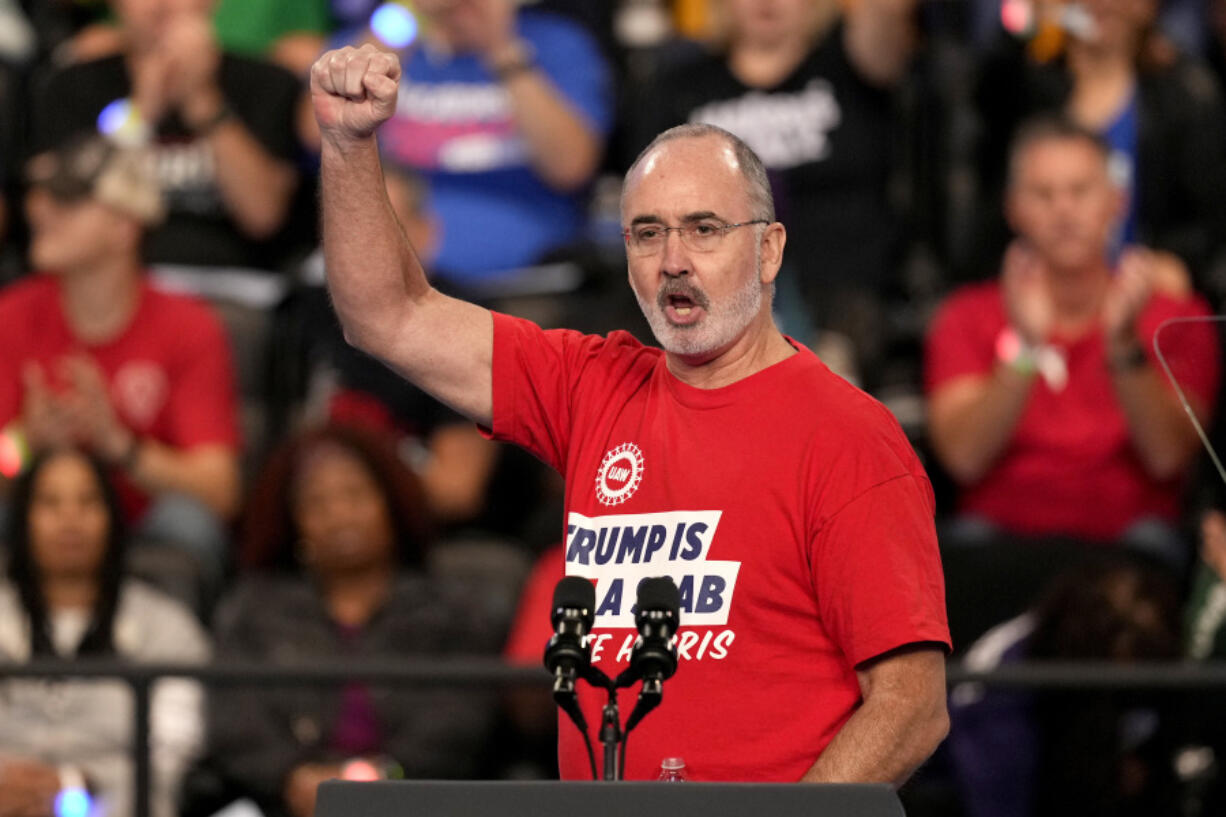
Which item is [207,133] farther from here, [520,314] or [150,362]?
[520,314]

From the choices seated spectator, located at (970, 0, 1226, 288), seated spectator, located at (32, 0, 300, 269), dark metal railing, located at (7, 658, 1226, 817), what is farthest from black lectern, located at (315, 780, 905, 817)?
seated spectator, located at (32, 0, 300, 269)

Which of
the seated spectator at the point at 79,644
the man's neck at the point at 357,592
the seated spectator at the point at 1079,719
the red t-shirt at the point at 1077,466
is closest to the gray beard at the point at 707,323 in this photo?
the seated spectator at the point at 1079,719

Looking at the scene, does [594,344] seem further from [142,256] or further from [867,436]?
[142,256]

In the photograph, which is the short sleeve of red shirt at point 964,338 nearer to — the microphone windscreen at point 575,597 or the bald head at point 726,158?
the bald head at point 726,158

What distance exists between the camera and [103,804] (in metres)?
4.58

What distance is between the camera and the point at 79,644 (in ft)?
16.2

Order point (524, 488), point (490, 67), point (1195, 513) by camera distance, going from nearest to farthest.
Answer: point (1195, 513) < point (524, 488) < point (490, 67)

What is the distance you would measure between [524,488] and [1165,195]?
2.14m

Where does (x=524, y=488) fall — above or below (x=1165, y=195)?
below

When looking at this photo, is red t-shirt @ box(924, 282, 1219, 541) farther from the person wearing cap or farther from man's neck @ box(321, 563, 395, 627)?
the person wearing cap

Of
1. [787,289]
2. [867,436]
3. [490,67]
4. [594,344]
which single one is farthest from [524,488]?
[867,436]

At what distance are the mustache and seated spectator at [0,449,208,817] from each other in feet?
7.25

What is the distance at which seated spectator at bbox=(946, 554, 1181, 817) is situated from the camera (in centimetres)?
441

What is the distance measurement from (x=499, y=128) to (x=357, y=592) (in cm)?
187
